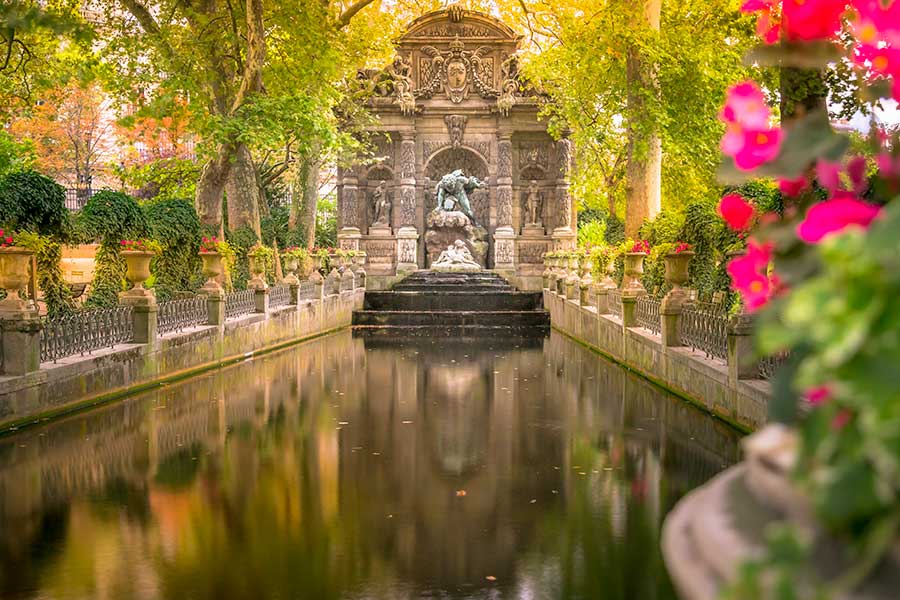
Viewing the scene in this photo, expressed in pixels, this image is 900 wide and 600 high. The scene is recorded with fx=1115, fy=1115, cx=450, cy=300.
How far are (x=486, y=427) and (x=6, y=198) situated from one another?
8.47 meters

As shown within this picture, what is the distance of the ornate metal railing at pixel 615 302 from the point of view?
774 inches

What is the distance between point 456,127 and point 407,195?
3.25 meters

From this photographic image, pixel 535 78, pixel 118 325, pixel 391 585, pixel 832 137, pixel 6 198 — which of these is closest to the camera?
pixel 832 137

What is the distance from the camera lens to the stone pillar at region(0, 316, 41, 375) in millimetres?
11164

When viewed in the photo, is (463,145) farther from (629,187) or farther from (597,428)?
(597,428)

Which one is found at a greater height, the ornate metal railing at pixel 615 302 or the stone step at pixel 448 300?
the ornate metal railing at pixel 615 302

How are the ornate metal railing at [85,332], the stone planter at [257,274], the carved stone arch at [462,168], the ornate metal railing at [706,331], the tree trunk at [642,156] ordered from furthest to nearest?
the carved stone arch at [462,168]
the tree trunk at [642,156]
the stone planter at [257,274]
the ornate metal railing at [706,331]
the ornate metal railing at [85,332]

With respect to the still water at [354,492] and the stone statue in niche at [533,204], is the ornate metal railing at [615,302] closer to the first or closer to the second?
the still water at [354,492]

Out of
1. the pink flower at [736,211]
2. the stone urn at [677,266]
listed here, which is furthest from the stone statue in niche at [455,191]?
the pink flower at [736,211]

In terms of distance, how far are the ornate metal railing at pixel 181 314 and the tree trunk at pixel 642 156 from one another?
37.4 ft

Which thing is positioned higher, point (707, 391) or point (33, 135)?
point (33, 135)

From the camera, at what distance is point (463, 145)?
142ft

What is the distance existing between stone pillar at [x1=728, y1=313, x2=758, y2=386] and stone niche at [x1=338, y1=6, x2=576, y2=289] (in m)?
30.8

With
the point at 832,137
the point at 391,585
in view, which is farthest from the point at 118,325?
the point at 832,137
